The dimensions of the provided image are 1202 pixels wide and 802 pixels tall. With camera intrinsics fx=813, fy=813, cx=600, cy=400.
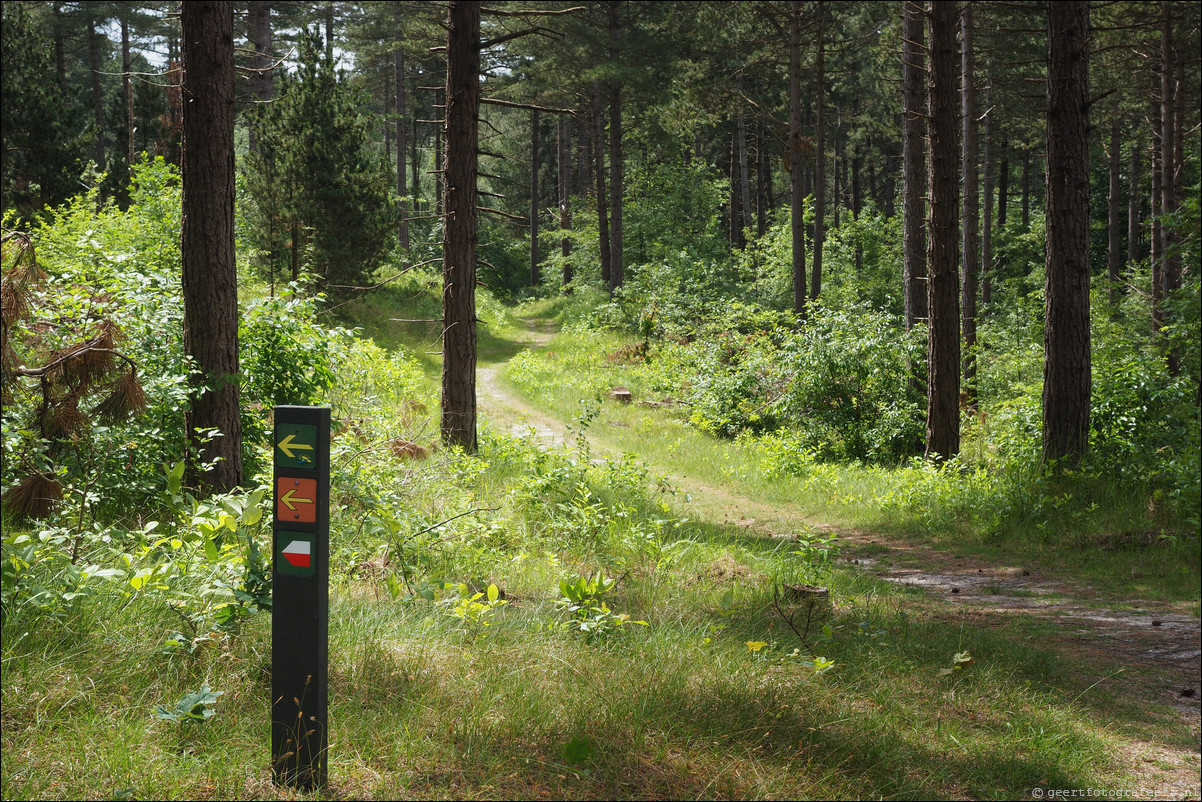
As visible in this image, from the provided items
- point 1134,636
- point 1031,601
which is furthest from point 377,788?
point 1031,601

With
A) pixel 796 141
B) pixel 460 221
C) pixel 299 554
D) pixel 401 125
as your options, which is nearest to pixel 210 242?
pixel 460 221

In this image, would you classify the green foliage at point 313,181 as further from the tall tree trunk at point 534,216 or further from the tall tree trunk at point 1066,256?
the tall tree trunk at point 534,216

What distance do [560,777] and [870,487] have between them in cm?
795

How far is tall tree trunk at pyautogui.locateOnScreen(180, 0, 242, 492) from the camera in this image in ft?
21.0

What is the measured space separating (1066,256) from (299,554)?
8420 mm

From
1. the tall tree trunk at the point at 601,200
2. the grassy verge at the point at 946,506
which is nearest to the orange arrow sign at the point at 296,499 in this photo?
the grassy verge at the point at 946,506

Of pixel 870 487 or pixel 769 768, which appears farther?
pixel 870 487

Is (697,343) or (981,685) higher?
(697,343)

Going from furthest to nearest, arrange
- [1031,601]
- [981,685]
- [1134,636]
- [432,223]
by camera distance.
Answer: [432,223] < [1031,601] < [1134,636] < [981,685]

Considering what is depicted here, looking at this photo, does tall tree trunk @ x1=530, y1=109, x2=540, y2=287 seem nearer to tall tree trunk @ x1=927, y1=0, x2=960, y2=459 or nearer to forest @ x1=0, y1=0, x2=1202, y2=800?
forest @ x1=0, y1=0, x2=1202, y2=800

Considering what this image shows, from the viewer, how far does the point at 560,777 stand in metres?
3.14

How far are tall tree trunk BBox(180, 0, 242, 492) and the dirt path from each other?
509cm

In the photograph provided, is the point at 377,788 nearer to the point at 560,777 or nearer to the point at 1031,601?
the point at 560,777

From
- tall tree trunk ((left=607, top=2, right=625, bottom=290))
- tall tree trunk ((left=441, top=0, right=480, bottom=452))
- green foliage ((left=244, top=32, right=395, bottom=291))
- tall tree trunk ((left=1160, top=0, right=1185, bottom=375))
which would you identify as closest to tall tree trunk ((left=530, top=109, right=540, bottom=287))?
tall tree trunk ((left=607, top=2, right=625, bottom=290))
